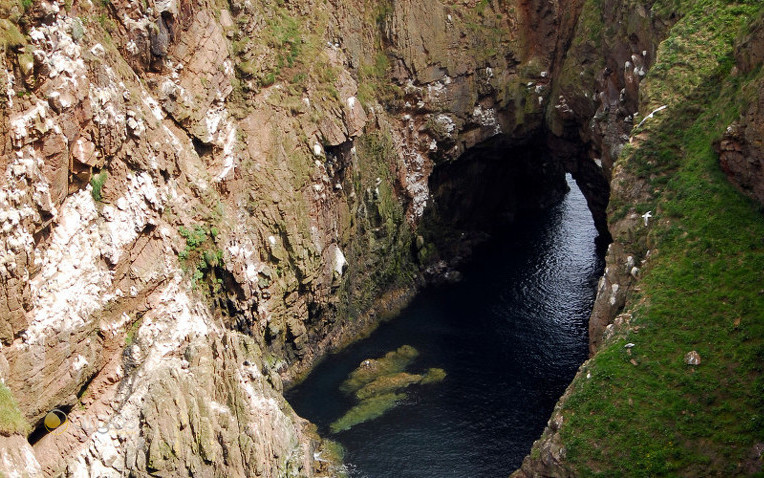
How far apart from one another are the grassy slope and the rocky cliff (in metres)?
2.35

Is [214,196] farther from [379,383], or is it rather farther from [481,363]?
[481,363]

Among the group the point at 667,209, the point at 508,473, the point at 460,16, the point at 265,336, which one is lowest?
Result: the point at 508,473

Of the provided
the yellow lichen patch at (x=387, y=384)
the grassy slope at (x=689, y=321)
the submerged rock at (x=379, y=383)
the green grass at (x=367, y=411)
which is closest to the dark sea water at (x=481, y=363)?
the green grass at (x=367, y=411)

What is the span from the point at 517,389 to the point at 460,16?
34.7 m

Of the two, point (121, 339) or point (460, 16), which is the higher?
point (460, 16)

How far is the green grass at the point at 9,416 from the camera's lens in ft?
101

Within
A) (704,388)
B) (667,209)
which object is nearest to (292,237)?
(667,209)

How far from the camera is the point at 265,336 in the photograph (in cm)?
5212

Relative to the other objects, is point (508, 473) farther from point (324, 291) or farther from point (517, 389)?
point (324, 291)

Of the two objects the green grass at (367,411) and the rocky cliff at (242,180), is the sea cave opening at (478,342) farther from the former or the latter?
the rocky cliff at (242,180)

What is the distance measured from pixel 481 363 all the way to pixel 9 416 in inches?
1374

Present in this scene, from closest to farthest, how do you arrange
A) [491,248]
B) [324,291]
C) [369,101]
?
[324,291] < [369,101] < [491,248]

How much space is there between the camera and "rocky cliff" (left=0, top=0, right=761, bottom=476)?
34.9 meters

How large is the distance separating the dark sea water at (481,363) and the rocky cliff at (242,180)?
9.45ft
